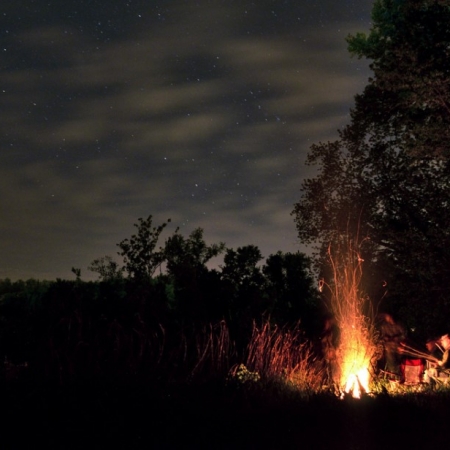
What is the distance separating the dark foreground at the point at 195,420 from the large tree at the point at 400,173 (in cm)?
674

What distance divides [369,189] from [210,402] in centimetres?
1084

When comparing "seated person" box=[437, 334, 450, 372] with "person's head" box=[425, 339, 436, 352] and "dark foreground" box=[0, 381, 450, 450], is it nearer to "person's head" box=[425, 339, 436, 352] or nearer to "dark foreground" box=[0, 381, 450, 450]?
"person's head" box=[425, 339, 436, 352]

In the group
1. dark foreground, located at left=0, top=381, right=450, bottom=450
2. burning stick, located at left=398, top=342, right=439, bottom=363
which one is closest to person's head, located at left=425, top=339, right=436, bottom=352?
burning stick, located at left=398, top=342, right=439, bottom=363

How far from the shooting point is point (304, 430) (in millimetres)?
7285

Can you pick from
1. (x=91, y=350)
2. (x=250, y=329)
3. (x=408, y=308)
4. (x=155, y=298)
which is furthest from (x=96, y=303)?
(x=408, y=308)

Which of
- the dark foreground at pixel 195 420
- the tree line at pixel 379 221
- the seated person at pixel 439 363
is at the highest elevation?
the tree line at pixel 379 221

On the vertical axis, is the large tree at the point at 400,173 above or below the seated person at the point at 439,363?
above

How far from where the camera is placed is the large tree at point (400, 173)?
48.4 feet

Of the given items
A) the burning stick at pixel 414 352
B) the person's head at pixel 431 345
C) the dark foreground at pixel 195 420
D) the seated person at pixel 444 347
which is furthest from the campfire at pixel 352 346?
the dark foreground at pixel 195 420

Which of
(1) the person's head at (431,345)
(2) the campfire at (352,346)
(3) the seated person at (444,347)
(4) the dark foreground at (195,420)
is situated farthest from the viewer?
(1) the person's head at (431,345)

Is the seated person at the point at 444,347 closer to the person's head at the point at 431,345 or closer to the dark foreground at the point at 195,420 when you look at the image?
the person's head at the point at 431,345

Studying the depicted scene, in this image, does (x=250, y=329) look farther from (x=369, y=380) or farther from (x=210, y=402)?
(x=210, y=402)

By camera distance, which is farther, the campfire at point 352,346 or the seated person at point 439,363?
the seated person at point 439,363

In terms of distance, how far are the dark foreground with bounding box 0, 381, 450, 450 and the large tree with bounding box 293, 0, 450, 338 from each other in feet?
22.1
